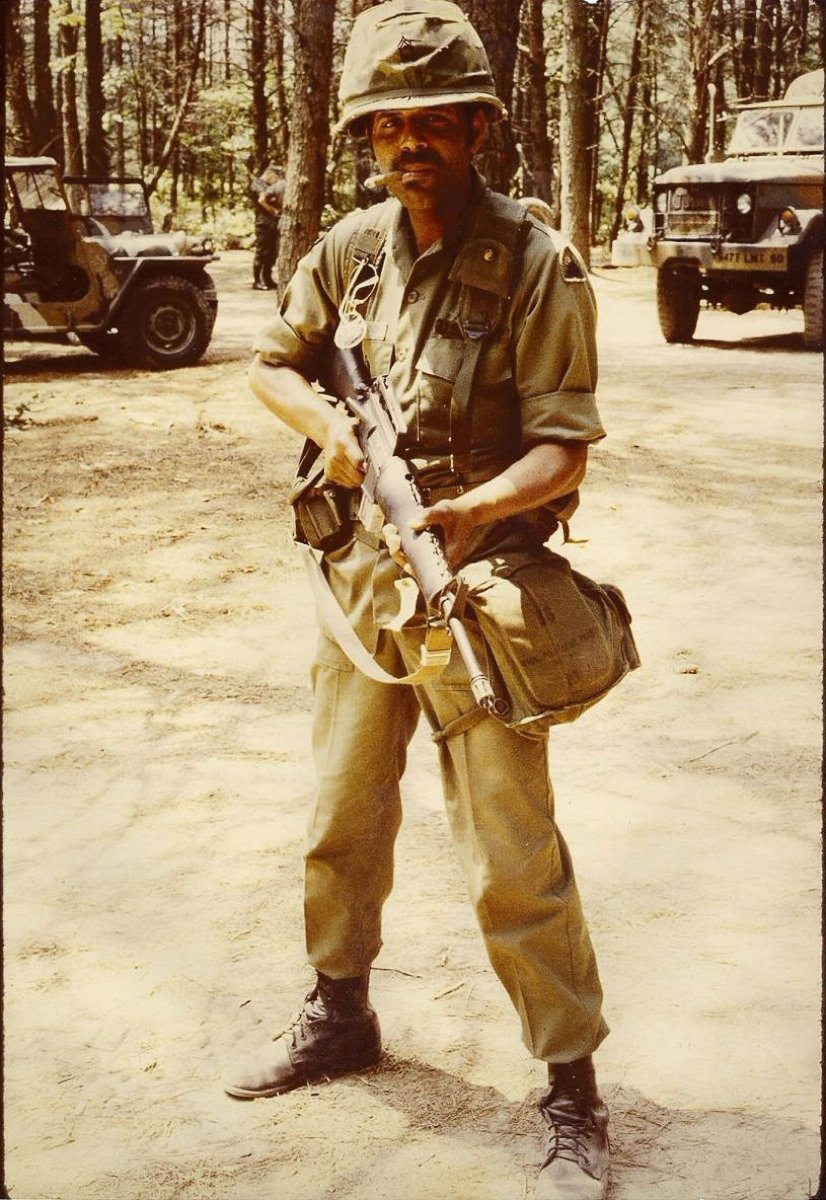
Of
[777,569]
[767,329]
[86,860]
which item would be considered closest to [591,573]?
[777,569]

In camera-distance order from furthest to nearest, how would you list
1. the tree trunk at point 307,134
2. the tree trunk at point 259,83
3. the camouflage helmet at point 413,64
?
the tree trunk at point 259,83, the tree trunk at point 307,134, the camouflage helmet at point 413,64

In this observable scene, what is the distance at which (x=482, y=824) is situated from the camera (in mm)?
2416

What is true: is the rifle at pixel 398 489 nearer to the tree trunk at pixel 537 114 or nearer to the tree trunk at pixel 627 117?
the tree trunk at pixel 537 114

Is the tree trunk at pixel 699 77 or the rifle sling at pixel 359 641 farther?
the tree trunk at pixel 699 77

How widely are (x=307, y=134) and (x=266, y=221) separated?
9708 mm

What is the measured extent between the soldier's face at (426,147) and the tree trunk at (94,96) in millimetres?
23067

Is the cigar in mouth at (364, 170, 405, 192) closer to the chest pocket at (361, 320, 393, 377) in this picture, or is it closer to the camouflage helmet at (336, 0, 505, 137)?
the camouflage helmet at (336, 0, 505, 137)

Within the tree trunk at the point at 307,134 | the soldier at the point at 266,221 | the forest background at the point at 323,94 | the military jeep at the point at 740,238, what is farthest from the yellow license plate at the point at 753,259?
the soldier at the point at 266,221

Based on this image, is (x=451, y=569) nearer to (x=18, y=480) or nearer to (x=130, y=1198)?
(x=130, y=1198)

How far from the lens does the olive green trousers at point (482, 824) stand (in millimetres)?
2398

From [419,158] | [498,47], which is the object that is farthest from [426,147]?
[498,47]

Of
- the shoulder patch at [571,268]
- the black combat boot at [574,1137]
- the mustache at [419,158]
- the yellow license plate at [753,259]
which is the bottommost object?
the black combat boot at [574,1137]

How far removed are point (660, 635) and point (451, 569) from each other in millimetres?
3508

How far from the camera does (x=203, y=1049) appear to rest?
289cm
